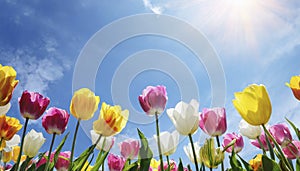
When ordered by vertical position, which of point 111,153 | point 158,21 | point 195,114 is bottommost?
point 111,153

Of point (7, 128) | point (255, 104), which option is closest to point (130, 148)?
point (7, 128)

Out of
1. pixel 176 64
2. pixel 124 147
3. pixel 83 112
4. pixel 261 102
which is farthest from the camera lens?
pixel 176 64

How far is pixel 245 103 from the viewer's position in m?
1.71

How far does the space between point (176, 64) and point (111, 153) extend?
3.18 ft

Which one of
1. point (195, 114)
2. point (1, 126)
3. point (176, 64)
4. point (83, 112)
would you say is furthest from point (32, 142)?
point (176, 64)

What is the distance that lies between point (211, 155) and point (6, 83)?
1.21 metres

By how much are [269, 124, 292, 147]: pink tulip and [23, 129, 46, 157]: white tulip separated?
1628 mm

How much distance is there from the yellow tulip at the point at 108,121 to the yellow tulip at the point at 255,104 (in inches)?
30.6

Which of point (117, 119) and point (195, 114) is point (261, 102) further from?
point (117, 119)

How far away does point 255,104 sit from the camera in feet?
5.52

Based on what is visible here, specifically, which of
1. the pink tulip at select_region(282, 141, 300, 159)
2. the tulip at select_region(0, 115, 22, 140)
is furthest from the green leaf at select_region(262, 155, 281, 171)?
the tulip at select_region(0, 115, 22, 140)

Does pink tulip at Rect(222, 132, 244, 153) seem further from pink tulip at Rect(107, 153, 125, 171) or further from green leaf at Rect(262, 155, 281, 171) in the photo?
green leaf at Rect(262, 155, 281, 171)

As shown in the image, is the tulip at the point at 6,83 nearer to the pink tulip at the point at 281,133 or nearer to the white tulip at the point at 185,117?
the white tulip at the point at 185,117

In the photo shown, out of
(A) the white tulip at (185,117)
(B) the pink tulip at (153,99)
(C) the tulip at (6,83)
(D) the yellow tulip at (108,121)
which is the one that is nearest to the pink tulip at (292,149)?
(A) the white tulip at (185,117)
